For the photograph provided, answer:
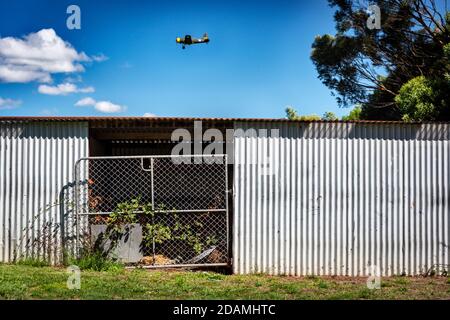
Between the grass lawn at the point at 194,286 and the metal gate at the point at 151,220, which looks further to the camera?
the metal gate at the point at 151,220

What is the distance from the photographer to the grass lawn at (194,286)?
22.0 feet

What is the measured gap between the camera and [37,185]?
8.80 m

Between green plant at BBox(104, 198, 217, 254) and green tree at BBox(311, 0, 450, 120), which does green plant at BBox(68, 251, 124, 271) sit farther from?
green tree at BBox(311, 0, 450, 120)

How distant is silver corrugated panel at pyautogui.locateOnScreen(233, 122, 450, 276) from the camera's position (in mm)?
8719

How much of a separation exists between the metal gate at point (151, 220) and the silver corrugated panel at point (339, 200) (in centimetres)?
64

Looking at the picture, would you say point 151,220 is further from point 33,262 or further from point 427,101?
point 427,101

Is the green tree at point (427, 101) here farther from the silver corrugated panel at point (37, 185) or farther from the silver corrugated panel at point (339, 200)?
the silver corrugated panel at point (37, 185)

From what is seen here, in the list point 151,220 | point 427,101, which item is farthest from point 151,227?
point 427,101

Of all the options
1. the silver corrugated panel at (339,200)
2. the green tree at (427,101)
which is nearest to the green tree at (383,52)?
the green tree at (427,101)

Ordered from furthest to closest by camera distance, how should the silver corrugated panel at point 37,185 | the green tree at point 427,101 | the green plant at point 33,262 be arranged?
the green tree at point 427,101
the silver corrugated panel at point 37,185
the green plant at point 33,262

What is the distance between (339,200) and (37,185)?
542 centimetres
